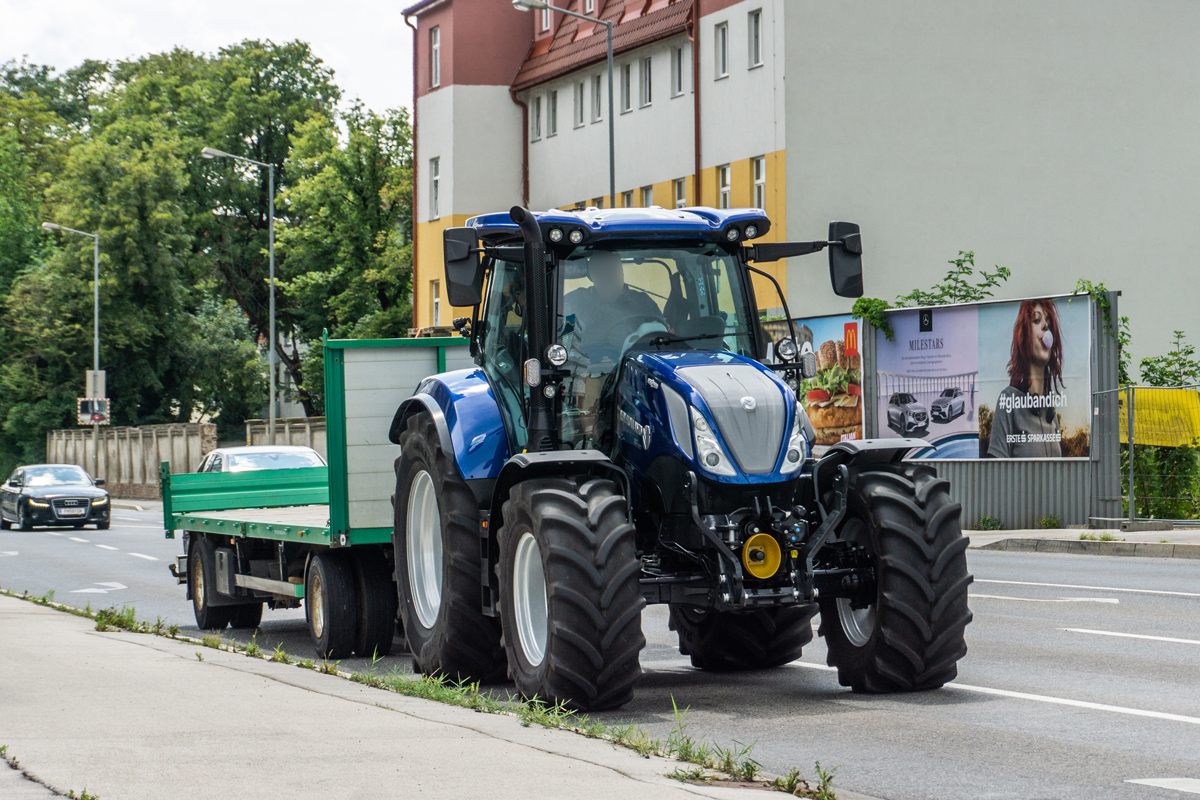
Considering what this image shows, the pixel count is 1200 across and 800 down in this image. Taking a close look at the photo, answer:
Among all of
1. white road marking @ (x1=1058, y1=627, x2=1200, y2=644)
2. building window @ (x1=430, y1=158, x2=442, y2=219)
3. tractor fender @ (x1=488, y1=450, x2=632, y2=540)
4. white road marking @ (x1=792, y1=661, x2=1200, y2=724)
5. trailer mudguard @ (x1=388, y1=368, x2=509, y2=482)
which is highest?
building window @ (x1=430, y1=158, x2=442, y2=219)

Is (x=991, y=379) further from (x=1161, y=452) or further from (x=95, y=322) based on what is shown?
(x=95, y=322)

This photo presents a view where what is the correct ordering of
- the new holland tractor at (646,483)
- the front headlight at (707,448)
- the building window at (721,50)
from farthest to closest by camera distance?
the building window at (721,50) → the front headlight at (707,448) → the new holland tractor at (646,483)

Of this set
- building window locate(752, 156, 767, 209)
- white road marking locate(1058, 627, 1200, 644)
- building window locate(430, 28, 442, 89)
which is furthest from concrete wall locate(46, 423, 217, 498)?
white road marking locate(1058, 627, 1200, 644)

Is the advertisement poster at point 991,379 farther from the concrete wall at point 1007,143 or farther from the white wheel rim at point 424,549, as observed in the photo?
the white wheel rim at point 424,549

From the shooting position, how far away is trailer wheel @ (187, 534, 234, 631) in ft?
50.1

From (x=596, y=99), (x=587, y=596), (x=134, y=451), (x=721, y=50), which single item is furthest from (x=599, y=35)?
(x=587, y=596)

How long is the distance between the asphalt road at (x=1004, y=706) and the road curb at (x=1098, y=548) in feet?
18.1

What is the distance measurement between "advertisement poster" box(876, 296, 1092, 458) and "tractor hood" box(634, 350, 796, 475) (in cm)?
1752

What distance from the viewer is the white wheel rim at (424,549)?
10.8 metres

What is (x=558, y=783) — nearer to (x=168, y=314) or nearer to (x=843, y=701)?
(x=843, y=701)

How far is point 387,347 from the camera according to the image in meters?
12.3

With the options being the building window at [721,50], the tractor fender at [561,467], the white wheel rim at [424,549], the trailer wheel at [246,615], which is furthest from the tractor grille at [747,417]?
the building window at [721,50]

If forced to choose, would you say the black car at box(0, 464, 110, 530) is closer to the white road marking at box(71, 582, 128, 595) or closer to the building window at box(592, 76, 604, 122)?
the white road marking at box(71, 582, 128, 595)

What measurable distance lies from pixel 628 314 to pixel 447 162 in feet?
143
